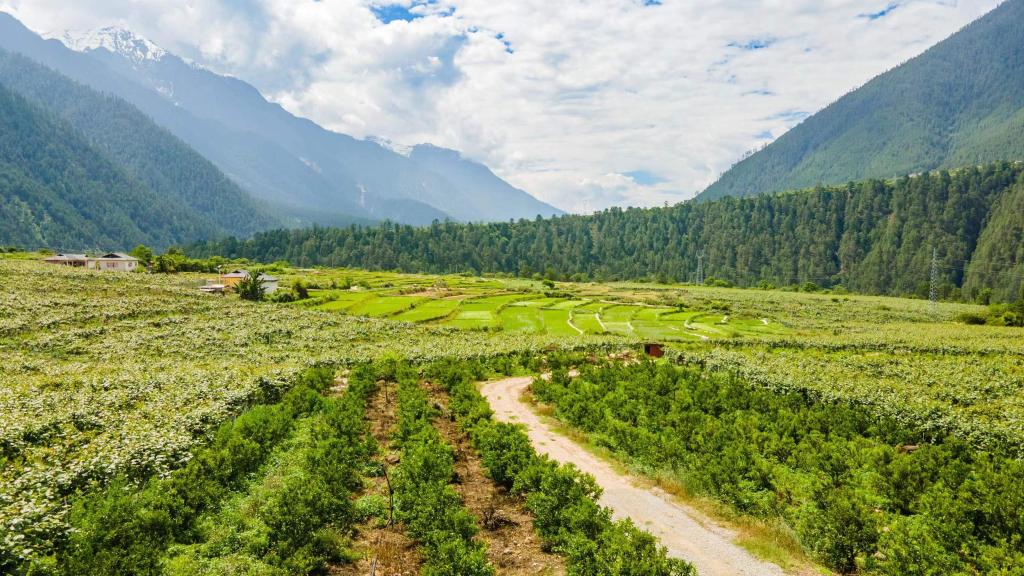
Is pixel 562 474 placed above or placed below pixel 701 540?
above

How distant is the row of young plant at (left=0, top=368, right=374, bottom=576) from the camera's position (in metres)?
14.4

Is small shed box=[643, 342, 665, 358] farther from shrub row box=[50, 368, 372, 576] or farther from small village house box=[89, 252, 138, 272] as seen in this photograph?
small village house box=[89, 252, 138, 272]

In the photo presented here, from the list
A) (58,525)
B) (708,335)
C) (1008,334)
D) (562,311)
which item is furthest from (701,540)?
(1008,334)

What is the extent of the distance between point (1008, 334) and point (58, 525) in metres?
115

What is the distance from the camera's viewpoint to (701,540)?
1998cm

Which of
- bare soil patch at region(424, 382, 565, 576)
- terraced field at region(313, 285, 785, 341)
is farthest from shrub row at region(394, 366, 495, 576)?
terraced field at region(313, 285, 785, 341)

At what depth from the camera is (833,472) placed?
23.8 meters

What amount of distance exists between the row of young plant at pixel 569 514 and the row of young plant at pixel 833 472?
17.0 ft

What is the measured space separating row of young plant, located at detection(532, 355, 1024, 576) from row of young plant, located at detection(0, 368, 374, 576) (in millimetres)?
14706

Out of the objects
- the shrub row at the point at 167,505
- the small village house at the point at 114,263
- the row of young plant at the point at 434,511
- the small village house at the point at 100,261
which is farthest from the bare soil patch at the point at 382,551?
the small village house at the point at 114,263

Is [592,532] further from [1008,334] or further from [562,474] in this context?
[1008,334]

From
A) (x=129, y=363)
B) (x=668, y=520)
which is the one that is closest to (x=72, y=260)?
(x=129, y=363)

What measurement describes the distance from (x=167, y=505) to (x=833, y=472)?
25.6m

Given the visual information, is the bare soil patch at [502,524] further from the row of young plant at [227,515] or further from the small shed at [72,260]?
the small shed at [72,260]
